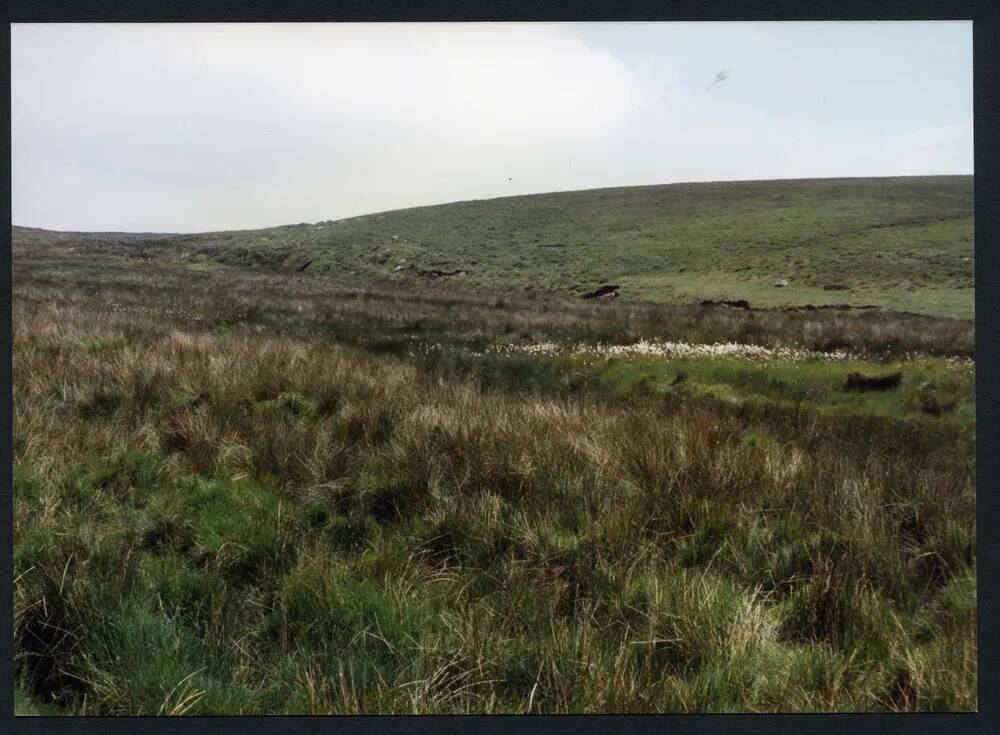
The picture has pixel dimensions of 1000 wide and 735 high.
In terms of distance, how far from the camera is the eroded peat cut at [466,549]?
2.62 meters

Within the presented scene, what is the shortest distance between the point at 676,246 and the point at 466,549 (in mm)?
43769

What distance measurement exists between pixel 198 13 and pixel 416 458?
9.52 feet

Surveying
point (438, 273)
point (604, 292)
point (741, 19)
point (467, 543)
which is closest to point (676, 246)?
point (604, 292)

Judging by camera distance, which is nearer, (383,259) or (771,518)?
(771,518)

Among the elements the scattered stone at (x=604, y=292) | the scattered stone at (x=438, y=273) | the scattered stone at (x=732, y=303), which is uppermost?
the scattered stone at (x=438, y=273)

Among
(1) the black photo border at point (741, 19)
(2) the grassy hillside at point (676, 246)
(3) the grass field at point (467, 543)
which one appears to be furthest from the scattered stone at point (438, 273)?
(1) the black photo border at point (741, 19)

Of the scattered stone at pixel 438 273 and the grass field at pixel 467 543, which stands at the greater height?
the scattered stone at pixel 438 273

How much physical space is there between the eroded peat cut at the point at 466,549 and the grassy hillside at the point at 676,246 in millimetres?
11007

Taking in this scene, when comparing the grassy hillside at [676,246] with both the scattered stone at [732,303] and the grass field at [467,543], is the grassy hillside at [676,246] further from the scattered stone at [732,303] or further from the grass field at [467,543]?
the grass field at [467,543]

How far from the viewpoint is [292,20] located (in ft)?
11.2

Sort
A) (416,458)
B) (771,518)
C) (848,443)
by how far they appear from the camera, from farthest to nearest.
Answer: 1. (848,443)
2. (416,458)
3. (771,518)

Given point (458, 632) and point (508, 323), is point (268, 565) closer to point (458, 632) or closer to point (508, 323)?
point (458, 632)

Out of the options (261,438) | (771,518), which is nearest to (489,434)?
(261,438)

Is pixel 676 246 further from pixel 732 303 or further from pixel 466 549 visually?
pixel 466 549
